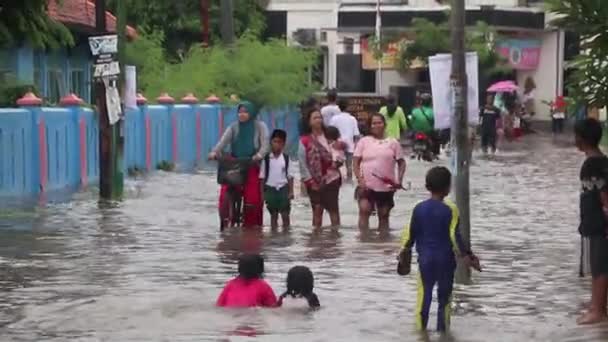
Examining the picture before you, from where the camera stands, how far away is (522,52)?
68.7 metres

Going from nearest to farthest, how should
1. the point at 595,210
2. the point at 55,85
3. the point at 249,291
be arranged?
the point at 595,210, the point at 249,291, the point at 55,85

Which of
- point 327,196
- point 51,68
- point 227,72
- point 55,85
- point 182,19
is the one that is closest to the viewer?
point 327,196

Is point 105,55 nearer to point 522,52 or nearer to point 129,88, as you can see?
A: point 129,88

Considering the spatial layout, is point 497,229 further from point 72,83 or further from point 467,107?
point 72,83

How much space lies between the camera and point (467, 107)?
49.0ft

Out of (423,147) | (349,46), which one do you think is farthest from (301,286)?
(349,46)

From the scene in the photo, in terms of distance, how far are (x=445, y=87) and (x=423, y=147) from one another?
75.7 ft

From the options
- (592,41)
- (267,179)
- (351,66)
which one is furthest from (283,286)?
(351,66)

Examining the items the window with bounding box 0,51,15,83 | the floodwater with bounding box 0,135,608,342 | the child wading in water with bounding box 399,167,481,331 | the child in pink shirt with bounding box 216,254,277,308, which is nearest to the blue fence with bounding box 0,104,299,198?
the floodwater with bounding box 0,135,608,342

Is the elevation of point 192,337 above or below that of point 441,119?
below

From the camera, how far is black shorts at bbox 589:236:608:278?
12.6 metres

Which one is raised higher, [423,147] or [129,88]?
[129,88]

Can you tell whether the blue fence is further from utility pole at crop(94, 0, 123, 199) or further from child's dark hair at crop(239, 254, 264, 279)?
child's dark hair at crop(239, 254, 264, 279)

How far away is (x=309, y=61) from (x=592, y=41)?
3123 cm
